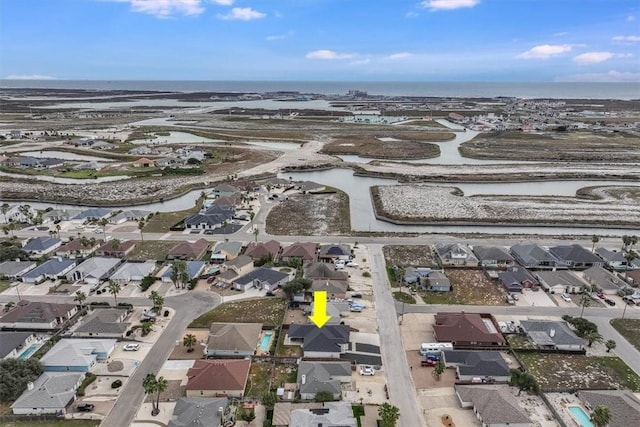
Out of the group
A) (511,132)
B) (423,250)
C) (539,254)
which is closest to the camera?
(539,254)

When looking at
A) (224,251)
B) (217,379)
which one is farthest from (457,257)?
(217,379)

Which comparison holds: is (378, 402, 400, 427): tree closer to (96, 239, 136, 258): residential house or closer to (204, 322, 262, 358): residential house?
(204, 322, 262, 358): residential house

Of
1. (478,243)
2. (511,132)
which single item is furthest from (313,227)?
(511,132)

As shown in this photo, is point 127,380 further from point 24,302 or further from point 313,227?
point 313,227

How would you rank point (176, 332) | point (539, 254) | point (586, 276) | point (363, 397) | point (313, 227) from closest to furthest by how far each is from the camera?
point (363, 397), point (176, 332), point (586, 276), point (539, 254), point (313, 227)

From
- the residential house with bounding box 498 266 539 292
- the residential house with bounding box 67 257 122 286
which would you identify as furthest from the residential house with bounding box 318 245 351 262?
the residential house with bounding box 67 257 122 286

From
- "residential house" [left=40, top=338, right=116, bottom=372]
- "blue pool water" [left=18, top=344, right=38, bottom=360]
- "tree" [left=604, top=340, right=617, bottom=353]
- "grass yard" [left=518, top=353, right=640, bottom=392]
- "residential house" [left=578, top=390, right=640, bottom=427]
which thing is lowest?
"blue pool water" [left=18, top=344, right=38, bottom=360]
